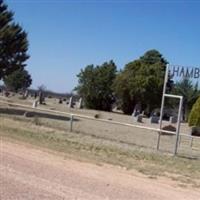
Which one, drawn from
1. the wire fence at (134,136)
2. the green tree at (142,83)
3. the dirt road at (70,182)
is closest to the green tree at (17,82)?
the green tree at (142,83)

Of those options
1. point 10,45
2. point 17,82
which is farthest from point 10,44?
point 17,82

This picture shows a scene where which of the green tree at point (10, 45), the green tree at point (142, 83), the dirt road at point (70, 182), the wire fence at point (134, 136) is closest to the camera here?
the dirt road at point (70, 182)

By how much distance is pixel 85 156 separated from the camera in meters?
14.7

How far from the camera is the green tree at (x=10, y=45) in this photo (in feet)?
137

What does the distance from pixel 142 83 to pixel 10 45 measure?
2968cm

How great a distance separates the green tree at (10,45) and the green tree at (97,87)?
31.2 metres

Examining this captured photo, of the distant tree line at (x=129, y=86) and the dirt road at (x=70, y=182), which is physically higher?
the distant tree line at (x=129, y=86)

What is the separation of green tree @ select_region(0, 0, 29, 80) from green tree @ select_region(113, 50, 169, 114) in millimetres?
27100

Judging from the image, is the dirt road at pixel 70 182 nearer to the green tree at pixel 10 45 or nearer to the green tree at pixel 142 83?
the green tree at pixel 10 45

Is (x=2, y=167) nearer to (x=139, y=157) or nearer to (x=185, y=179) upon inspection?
(x=185, y=179)

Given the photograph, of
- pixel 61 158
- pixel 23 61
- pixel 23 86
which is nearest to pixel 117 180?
pixel 61 158

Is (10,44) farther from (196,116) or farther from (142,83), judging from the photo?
(142,83)

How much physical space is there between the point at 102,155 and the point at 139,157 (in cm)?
120

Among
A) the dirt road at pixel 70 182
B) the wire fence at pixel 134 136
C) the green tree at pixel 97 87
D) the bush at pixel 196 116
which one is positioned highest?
the green tree at pixel 97 87
